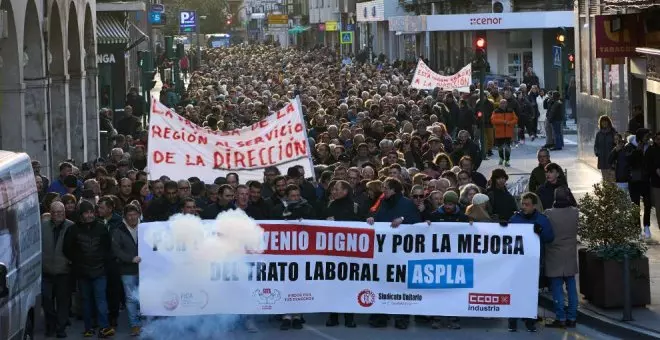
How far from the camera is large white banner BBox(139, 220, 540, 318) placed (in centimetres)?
1561

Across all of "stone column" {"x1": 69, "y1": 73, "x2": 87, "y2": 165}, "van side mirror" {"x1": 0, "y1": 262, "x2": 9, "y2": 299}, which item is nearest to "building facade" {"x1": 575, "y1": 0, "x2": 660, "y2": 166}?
"stone column" {"x1": 69, "y1": 73, "x2": 87, "y2": 165}

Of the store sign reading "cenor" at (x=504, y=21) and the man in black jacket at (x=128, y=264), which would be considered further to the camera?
the store sign reading "cenor" at (x=504, y=21)

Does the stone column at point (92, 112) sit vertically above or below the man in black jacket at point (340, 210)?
above

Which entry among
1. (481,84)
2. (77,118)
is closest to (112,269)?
(77,118)

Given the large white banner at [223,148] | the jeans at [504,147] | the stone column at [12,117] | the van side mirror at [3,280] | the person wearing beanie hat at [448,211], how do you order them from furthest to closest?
the jeans at [504,147], the stone column at [12,117], the large white banner at [223,148], the person wearing beanie hat at [448,211], the van side mirror at [3,280]

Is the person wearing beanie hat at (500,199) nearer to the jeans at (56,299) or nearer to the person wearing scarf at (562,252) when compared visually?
the person wearing scarf at (562,252)

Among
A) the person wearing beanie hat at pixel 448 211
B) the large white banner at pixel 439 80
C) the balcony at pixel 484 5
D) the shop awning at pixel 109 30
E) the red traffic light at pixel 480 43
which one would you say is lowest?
the person wearing beanie hat at pixel 448 211

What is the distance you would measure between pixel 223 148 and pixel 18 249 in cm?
671

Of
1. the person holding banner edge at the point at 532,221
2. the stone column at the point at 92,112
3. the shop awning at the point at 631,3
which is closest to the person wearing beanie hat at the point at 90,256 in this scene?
the person holding banner edge at the point at 532,221

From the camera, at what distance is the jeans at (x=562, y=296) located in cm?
1561

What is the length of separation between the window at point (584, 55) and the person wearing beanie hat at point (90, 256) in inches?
750

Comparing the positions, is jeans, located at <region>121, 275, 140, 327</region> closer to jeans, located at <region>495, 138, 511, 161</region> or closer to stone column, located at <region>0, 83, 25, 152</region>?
stone column, located at <region>0, 83, 25, 152</region>

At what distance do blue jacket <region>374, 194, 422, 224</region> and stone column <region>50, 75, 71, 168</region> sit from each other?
49.3ft

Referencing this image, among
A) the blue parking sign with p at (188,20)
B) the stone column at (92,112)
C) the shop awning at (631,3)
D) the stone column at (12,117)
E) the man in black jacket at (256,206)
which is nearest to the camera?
the man in black jacket at (256,206)
